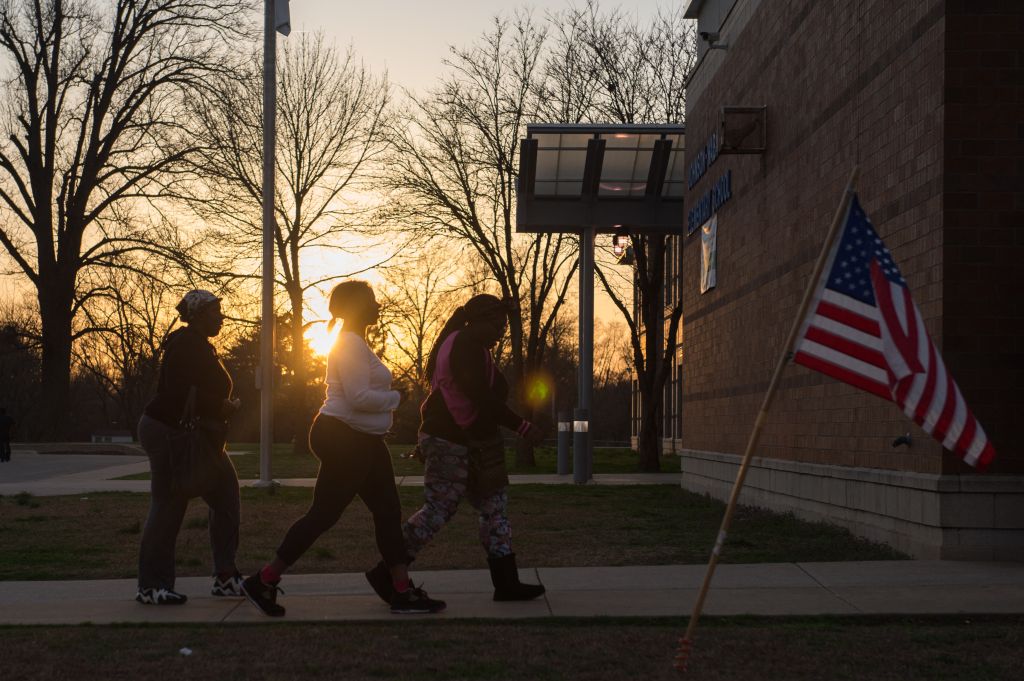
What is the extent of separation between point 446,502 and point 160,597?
1898mm

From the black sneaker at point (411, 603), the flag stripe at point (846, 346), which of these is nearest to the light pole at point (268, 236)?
the black sneaker at point (411, 603)

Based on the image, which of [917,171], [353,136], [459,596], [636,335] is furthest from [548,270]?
[459,596]

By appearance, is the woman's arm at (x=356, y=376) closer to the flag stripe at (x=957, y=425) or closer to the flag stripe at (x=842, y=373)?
the flag stripe at (x=842, y=373)

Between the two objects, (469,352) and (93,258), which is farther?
(93,258)

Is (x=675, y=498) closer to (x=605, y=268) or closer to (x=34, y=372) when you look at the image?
(x=605, y=268)

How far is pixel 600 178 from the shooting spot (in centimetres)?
2259

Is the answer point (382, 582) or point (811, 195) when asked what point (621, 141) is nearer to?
point (811, 195)

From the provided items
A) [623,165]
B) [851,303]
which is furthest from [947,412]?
[623,165]

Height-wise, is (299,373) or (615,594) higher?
(299,373)

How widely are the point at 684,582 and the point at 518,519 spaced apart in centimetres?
→ 540

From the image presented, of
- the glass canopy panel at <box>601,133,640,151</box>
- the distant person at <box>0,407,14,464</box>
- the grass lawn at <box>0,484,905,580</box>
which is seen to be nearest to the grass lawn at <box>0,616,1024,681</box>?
the grass lawn at <box>0,484,905,580</box>

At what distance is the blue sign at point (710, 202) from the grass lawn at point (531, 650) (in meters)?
11.1

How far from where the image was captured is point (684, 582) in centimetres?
837

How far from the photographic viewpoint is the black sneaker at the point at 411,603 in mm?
7137
